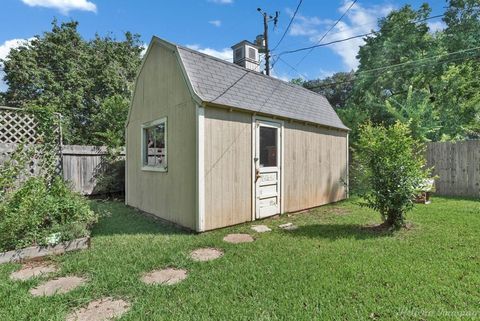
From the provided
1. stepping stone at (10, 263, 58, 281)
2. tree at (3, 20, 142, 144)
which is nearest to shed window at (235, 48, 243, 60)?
stepping stone at (10, 263, 58, 281)

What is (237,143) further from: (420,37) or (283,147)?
(420,37)

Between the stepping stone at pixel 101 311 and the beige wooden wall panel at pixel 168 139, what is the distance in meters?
2.35

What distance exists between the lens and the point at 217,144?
195 inches

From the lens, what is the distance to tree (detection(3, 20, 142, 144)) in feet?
48.6

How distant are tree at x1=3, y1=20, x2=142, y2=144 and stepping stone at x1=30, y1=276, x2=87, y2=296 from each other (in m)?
12.2

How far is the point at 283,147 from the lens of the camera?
617cm

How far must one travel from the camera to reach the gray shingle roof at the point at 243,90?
510 cm

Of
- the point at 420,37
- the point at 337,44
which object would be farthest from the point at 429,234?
the point at 420,37

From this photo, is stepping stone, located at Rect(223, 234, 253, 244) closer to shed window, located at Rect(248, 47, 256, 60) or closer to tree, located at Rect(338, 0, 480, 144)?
shed window, located at Rect(248, 47, 256, 60)

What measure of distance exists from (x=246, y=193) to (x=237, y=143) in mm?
1043

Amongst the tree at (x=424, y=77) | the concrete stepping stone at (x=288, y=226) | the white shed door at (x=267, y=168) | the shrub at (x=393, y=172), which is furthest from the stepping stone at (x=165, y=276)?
the tree at (x=424, y=77)

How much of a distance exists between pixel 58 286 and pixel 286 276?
8.04 feet

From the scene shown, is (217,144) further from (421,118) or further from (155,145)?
(421,118)

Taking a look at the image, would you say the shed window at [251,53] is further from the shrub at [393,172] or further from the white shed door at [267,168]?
the shrub at [393,172]
